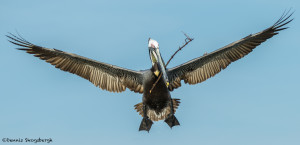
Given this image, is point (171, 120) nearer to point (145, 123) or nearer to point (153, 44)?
point (145, 123)

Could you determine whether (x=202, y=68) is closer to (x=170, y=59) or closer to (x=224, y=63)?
(x=224, y=63)

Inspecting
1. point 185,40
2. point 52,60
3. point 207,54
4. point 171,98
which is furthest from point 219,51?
point 52,60

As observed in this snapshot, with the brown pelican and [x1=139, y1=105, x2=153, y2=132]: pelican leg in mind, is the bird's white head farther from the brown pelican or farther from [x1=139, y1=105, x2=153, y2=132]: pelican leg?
[x1=139, y1=105, x2=153, y2=132]: pelican leg

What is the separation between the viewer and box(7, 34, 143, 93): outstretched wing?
10.5 metres

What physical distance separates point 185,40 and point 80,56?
339 cm

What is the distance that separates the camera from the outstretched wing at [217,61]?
10.7 m

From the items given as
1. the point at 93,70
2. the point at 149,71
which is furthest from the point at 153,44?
the point at 93,70

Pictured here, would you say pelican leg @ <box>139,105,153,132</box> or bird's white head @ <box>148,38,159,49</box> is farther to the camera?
pelican leg @ <box>139,105,153,132</box>

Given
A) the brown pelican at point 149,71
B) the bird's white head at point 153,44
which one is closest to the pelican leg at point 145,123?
the brown pelican at point 149,71

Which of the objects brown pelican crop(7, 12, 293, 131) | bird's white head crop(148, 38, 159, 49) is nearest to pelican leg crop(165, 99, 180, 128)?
brown pelican crop(7, 12, 293, 131)

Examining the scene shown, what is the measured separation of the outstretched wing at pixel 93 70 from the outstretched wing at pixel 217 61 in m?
1.11

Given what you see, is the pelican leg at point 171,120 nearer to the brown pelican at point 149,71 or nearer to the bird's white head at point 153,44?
→ the brown pelican at point 149,71

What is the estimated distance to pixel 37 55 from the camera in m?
10.6

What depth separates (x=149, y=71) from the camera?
10.0 m
